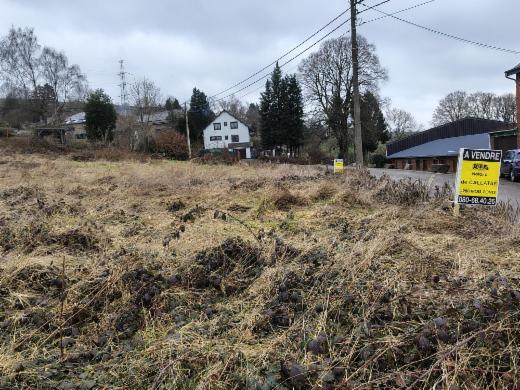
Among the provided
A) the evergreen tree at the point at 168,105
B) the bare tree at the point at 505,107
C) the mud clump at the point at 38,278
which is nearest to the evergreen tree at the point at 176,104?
the evergreen tree at the point at 168,105

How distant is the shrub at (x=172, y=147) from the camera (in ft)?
117

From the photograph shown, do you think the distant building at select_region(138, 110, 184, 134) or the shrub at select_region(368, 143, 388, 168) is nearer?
the shrub at select_region(368, 143, 388, 168)

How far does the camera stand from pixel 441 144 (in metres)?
43.4

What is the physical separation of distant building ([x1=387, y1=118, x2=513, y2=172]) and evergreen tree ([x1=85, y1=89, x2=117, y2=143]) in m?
35.2

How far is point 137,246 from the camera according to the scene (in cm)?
485

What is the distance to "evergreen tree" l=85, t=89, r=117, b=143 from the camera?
45.4 metres

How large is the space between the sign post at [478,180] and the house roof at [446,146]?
101 feet

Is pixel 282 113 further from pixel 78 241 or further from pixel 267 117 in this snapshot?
pixel 78 241

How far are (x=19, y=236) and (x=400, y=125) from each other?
248ft

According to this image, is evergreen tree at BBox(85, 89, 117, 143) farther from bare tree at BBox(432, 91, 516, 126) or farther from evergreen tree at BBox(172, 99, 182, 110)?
bare tree at BBox(432, 91, 516, 126)

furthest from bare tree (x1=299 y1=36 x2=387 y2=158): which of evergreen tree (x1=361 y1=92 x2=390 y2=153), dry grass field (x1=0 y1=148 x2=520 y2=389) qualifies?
dry grass field (x1=0 y1=148 x2=520 y2=389)

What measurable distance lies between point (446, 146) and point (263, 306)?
43103 millimetres

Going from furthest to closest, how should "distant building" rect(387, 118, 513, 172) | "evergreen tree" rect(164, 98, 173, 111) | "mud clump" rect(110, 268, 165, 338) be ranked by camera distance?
"evergreen tree" rect(164, 98, 173, 111) < "distant building" rect(387, 118, 513, 172) < "mud clump" rect(110, 268, 165, 338)

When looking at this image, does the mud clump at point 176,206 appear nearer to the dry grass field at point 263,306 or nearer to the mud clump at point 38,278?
the dry grass field at point 263,306
